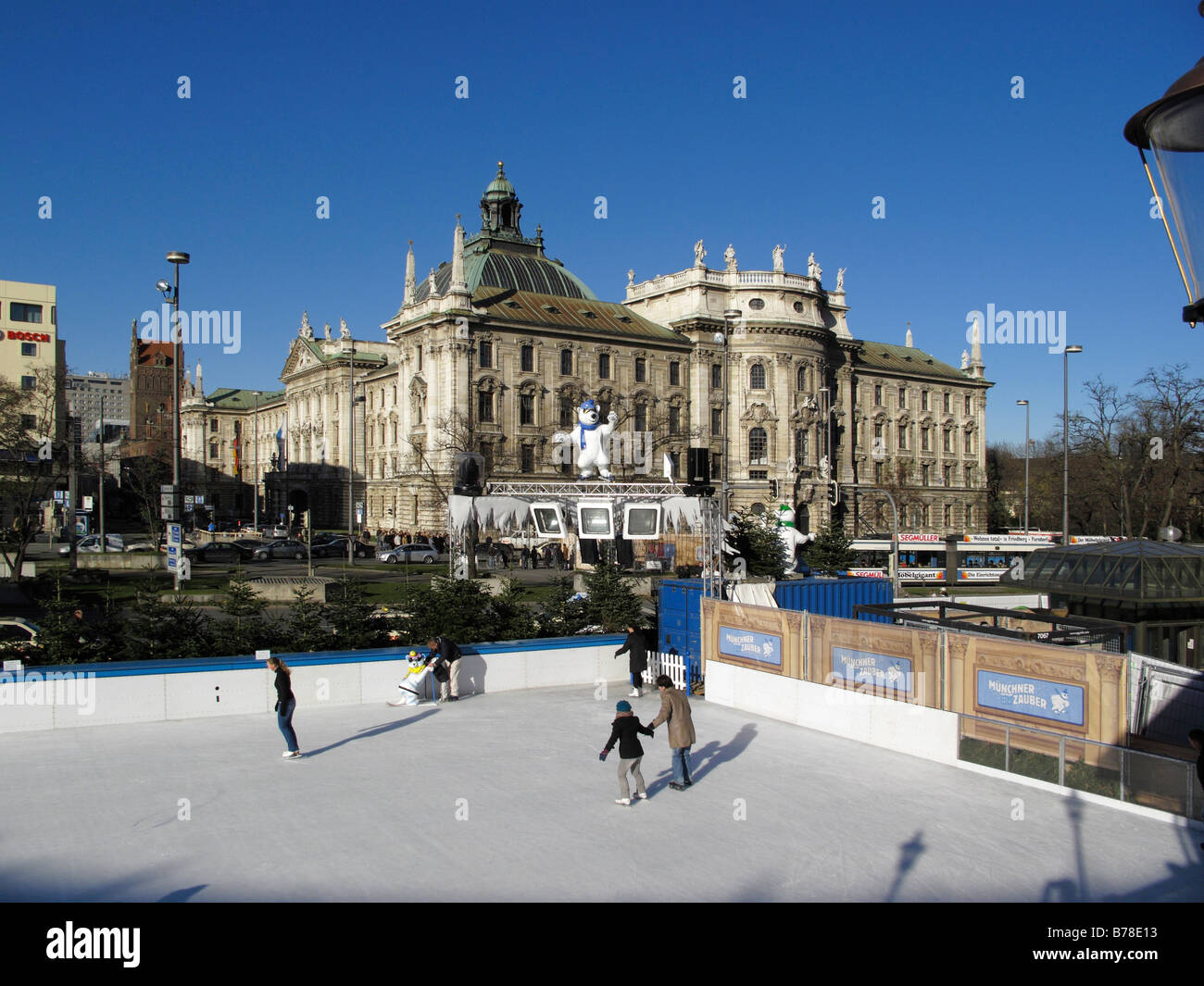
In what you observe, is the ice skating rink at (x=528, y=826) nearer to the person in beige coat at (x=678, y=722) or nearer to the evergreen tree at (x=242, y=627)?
the person in beige coat at (x=678, y=722)

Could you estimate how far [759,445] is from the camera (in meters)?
78.3

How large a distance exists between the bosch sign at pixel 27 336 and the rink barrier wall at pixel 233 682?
70997mm

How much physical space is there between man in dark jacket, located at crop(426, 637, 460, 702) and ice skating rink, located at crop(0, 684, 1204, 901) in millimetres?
2543

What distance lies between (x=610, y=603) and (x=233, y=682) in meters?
9.17

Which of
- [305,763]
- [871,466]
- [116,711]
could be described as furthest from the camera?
[871,466]

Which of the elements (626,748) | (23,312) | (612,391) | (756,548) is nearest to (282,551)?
(612,391)

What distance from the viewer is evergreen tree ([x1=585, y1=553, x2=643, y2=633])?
23359 millimetres

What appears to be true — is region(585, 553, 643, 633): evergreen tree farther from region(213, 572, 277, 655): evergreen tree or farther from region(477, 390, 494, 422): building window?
region(477, 390, 494, 422): building window

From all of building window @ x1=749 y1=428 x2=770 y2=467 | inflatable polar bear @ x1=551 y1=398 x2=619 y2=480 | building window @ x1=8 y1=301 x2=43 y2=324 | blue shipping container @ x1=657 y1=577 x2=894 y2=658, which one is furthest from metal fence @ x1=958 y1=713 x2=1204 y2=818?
building window @ x1=8 y1=301 x2=43 y2=324

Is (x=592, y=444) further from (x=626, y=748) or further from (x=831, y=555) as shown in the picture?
(x=626, y=748)
